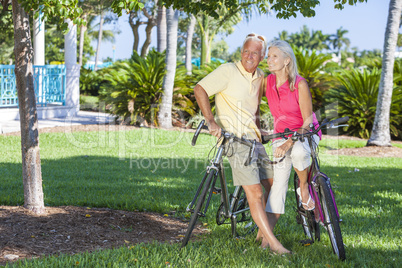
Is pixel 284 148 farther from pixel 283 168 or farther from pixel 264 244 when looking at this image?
pixel 264 244

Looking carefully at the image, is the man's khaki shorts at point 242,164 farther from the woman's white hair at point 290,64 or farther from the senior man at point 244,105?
the woman's white hair at point 290,64

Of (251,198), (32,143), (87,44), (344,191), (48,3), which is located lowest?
(344,191)

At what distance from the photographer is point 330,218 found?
3.71 meters

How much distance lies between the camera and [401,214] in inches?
221

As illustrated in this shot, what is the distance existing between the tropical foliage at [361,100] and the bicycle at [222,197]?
10.3m

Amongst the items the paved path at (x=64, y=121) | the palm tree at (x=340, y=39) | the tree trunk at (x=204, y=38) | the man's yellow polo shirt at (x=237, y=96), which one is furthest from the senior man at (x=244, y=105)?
the palm tree at (x=340, y=39)

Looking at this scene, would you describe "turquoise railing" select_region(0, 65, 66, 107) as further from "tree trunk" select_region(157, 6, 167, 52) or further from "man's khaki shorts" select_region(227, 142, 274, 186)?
"man's khaki shorts" select_region(227, 142, 274, 186)

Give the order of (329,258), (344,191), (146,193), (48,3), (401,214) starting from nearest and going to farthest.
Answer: (48,3) → (329,258) → (401,214) → (146,193) → (344,191)

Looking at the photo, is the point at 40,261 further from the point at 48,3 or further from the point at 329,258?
the point at 329,258

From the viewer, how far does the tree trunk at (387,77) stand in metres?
11.7

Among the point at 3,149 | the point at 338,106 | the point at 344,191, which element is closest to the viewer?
the point at 344,191

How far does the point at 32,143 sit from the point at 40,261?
1546 mm

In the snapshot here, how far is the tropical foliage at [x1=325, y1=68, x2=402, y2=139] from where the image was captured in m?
14.1

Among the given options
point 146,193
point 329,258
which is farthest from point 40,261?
point 146,193
